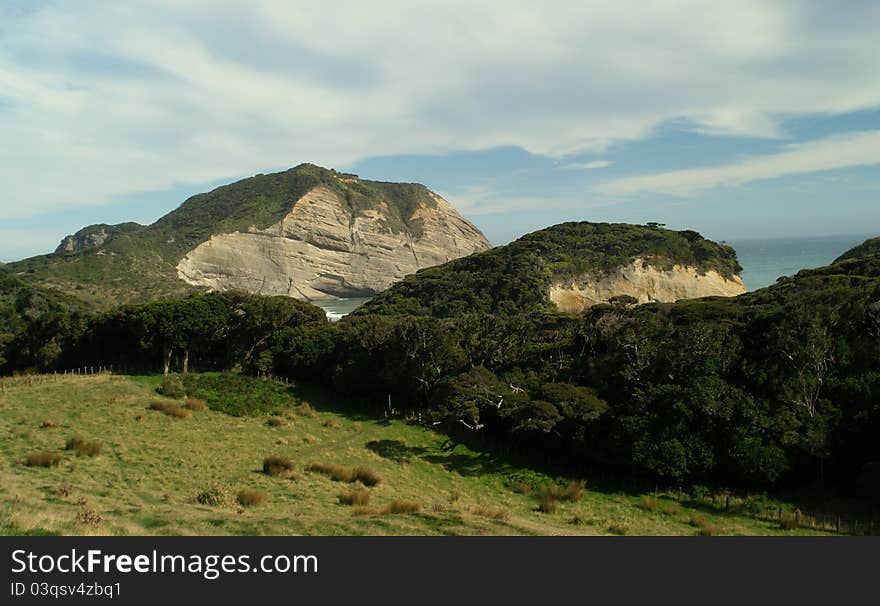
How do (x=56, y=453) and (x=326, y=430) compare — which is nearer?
(x=56, y=453)

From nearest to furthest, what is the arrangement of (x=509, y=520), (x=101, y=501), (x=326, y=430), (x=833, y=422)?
(x=101, y=501), (x=509, y=520), (x=833, y=422), (x=326, y=430)

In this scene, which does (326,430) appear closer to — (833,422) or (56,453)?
(56,453)

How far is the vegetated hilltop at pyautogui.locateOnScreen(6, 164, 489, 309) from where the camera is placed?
9294 cm

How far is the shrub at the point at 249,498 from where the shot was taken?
13.5 metres

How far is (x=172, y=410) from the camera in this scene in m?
26.1

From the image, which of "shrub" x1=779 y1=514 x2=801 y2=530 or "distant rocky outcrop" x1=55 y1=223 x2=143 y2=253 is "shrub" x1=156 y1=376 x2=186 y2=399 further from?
"distant rocky outcrop" x1=55 y1=223 x2=143 y2=253

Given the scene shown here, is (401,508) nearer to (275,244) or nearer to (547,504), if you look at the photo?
(547,504)

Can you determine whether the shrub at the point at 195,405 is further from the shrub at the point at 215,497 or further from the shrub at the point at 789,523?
the shrub at the point at 789,523

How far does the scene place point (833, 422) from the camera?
19641mm

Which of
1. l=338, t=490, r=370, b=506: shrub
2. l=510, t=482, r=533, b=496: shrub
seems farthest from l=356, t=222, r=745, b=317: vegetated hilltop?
l=338, t=490, r=370, b=506: shrub

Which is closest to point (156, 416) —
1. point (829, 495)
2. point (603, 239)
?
point (829, 495)

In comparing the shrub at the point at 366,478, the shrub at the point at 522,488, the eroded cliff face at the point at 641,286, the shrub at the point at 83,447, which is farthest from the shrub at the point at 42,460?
the eroded cliff face at the point at 641,286

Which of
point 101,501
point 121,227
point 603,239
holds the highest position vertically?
point 121,227
